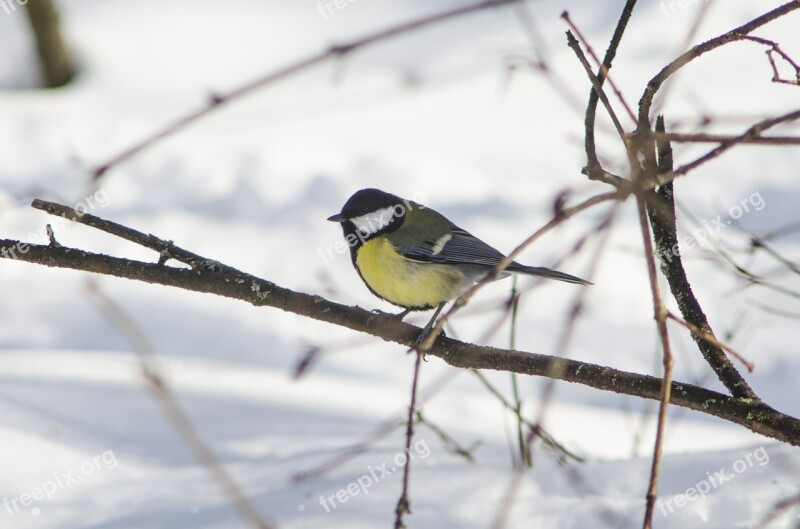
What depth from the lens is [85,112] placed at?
8211mm

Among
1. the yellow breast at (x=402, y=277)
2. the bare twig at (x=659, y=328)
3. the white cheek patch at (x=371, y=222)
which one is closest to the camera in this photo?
the bare twig at (x=659, y=328)

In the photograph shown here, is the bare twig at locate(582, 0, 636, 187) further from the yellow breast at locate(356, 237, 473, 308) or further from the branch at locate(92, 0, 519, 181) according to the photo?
the yellow breast at locate(356, 237, 473, 308)

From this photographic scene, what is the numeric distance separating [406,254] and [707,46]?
1823 mm

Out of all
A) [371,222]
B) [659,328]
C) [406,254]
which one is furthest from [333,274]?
[659,328]

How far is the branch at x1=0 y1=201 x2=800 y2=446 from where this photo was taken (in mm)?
2178

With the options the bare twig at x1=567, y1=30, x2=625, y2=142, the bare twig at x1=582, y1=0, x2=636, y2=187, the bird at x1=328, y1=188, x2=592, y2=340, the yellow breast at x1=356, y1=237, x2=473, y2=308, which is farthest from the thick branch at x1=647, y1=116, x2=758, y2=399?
the yellow breast at x1=356, y1=237, x2=473, y2=308

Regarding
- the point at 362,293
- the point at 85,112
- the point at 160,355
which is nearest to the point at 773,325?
the point at 362,293

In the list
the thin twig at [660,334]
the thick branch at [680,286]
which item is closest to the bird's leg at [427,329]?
the thick branch at [680,286]

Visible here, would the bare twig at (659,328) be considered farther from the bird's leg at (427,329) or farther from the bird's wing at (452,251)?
the bird's wing at (452,251)

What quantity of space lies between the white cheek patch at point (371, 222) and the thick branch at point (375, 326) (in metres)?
1.13

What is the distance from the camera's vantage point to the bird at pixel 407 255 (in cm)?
335

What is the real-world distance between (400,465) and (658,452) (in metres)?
1.97

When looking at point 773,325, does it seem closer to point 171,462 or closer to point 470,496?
point 470,496

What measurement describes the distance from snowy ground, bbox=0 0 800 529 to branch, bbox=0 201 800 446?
4.8 inches
